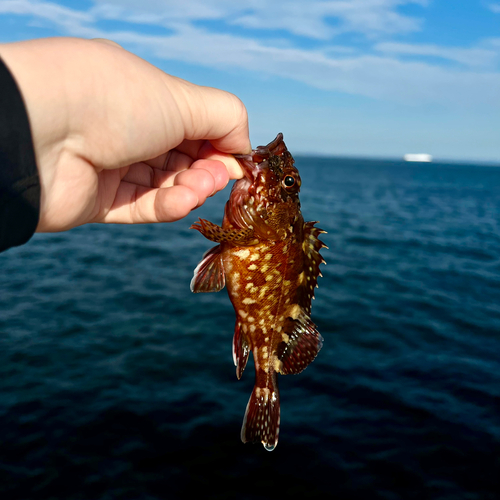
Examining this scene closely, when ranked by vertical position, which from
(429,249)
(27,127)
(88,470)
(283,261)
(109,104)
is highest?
(109,104)

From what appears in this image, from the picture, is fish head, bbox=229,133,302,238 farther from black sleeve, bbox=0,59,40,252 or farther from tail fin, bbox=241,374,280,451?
black sleeve, bbox=0,59,40,252

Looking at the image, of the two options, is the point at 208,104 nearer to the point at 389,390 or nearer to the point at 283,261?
the point at 283,261

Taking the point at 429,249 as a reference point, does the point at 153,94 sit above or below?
above

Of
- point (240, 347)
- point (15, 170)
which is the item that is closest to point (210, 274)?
point (240, 347)

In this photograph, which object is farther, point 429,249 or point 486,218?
point 486,218

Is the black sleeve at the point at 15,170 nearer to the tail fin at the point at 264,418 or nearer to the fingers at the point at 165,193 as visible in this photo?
the fingers at the point at 165,193

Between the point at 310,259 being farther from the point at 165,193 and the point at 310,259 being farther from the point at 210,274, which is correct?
the point at 165,193

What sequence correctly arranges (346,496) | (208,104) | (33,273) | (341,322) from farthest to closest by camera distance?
(33,273) < (341,322) < (346,496) < (208,104)

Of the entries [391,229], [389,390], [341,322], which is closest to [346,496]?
[389,390]
